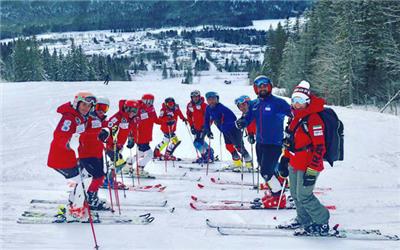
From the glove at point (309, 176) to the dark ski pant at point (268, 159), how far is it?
159 centimetres

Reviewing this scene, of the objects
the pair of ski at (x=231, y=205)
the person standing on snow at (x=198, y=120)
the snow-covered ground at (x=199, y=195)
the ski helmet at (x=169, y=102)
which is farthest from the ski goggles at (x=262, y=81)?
the ski helmet at (x=169, y=102)

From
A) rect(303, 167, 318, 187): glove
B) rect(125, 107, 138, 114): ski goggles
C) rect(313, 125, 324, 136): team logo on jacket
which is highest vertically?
rect(313, 125, 324, 136): team logo on jacket

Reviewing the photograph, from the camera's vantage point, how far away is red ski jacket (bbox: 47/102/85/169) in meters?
5.96

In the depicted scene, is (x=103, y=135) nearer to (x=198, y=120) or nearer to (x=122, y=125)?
(x=122, y=125)

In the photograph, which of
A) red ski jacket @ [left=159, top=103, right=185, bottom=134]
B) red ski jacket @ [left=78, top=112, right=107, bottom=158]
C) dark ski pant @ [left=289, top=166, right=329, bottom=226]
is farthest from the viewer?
red ski jacket @ [left=159, top=103, right=185, bottom=134]

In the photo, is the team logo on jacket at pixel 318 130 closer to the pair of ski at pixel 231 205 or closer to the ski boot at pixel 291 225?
the ski boot at pixel 291 225

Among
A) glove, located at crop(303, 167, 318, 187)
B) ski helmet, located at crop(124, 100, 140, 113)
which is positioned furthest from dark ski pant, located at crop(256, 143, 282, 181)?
ski helmet, located at crop(124, 100, 140, 113)

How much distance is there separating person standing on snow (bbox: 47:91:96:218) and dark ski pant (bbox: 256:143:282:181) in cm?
301

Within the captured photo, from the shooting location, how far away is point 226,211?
267 inches

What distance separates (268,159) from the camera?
23.1ft

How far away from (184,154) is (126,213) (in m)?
6.12

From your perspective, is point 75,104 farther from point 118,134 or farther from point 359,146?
point 359,146

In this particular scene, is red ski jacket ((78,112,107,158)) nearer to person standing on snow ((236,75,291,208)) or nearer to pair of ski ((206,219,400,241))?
pair of ski ((206,219,400,241))

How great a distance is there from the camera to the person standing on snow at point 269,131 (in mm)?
6986
